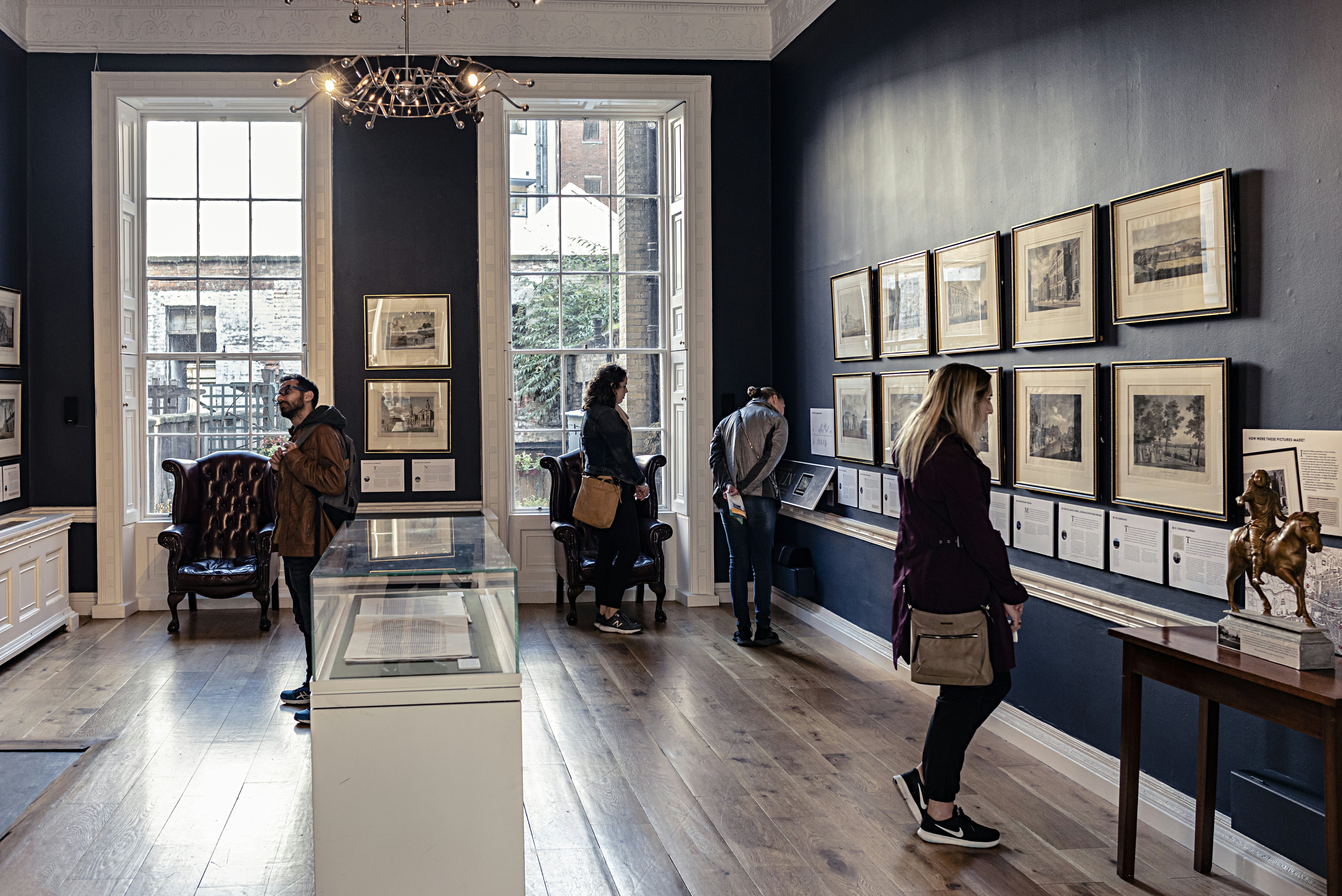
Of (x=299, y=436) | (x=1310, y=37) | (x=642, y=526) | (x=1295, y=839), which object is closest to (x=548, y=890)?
(x=1295, y=839)

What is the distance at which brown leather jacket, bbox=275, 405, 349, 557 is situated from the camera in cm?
495

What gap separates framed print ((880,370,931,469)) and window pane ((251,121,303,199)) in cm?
474

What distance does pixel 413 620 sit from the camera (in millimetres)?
2881

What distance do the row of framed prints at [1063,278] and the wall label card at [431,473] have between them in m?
3.32

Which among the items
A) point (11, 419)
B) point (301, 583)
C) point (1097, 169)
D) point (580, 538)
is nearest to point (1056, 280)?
point (1097, 169)

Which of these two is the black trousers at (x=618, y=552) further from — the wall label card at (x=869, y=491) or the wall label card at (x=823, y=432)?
the wall label card at (x=869, y=491)

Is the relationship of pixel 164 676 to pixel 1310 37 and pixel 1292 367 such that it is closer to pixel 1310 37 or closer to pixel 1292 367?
pixel 1292 367

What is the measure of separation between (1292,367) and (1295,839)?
1.38 metres

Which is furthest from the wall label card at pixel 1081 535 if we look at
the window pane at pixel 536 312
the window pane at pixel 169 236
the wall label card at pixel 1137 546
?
the window pane at pixel 169 236

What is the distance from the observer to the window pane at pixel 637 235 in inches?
324

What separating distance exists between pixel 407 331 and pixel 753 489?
118 inches

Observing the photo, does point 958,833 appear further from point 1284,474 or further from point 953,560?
point 1284,474

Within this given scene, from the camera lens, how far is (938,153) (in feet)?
17.5

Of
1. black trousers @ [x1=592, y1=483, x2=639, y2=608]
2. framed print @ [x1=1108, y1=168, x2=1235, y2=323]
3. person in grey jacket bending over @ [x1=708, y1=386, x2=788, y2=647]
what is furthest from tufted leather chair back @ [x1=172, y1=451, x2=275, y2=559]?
framed print @ [x1=1108, y1=168, x2=1235, y2=323]
